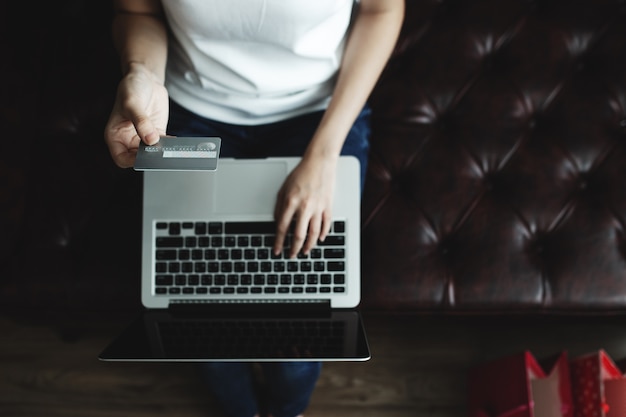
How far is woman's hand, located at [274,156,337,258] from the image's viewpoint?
67 cm

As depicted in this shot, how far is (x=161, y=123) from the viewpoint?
64 centimetres

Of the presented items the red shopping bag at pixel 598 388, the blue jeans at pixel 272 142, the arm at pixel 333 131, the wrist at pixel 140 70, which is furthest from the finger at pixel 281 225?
the red shopping bag at pixel 598 388

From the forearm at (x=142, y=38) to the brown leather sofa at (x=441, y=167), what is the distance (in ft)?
0.50

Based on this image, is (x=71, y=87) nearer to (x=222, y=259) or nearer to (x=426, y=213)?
(x=222, y=259)

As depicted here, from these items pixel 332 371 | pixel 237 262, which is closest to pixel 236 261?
pixel 237 262

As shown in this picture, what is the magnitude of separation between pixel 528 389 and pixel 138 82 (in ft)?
2.41

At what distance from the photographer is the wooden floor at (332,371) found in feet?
3.33

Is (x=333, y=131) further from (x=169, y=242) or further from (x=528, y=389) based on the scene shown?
(x=528, y=389)

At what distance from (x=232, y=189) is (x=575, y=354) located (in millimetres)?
791

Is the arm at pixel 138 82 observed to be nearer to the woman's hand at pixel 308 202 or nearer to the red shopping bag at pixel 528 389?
the woman's hand at pixel 308 202

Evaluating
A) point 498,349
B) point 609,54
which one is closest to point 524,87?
point 609,54

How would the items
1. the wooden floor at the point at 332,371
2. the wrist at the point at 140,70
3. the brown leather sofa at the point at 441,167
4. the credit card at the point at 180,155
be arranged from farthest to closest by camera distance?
the wooden floor at the point at 332,371 → the brown leather sofa at the point at 441,167 → the wrist at the point at 140,70 → the credit card at the point at 180,155

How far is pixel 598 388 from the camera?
2.56ft

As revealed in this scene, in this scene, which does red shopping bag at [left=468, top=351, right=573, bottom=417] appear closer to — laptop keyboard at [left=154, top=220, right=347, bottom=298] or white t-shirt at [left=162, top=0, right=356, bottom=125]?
laptop keyboard at [left=154, top=220, right=347, bottom=298]
